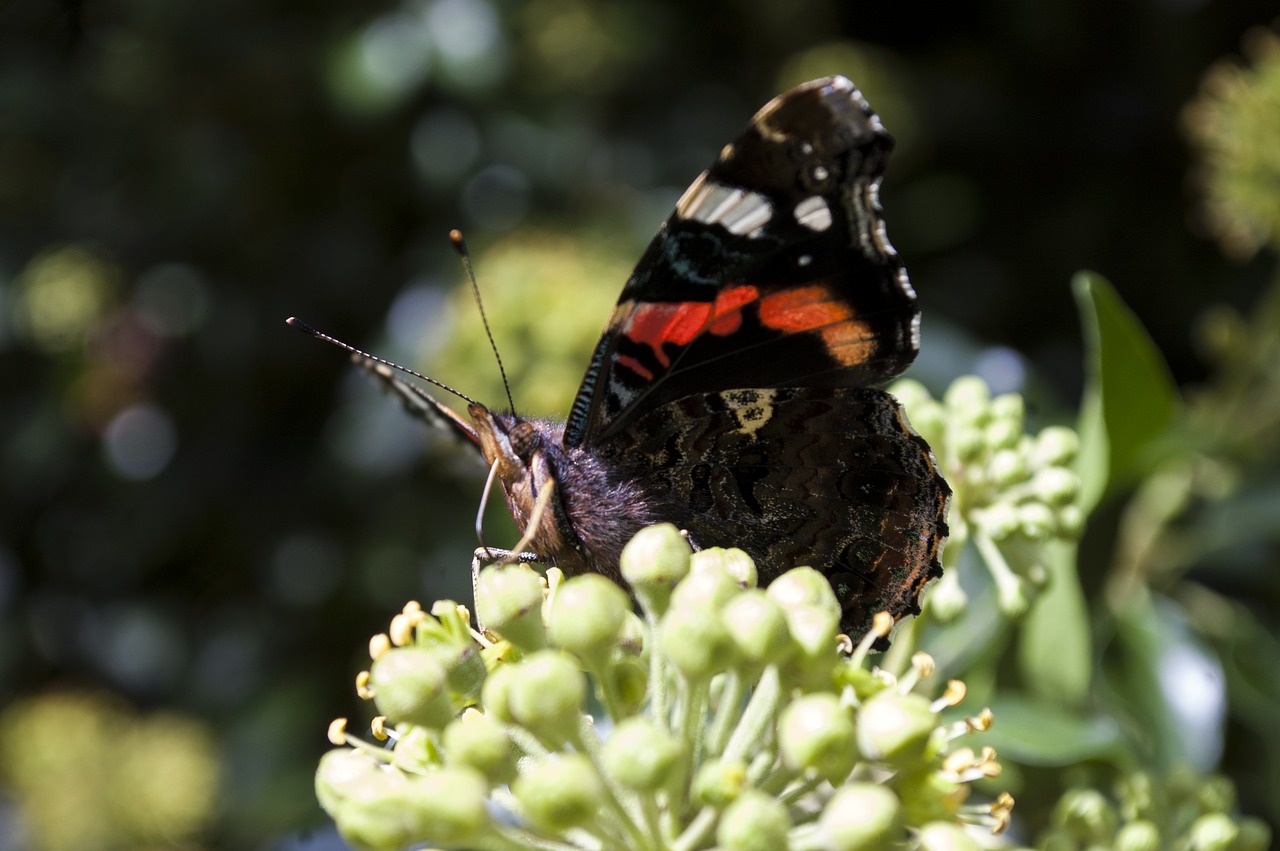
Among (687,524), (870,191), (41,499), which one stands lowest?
(687,524)

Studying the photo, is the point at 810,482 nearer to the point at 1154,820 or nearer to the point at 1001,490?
the point at 1001,490

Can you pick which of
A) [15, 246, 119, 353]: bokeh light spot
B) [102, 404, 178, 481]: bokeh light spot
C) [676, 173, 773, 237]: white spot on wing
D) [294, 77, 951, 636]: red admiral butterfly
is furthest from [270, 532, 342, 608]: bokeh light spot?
[676, 173, 773, 237]: white spot on wing

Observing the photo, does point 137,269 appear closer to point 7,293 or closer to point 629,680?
point 7,293

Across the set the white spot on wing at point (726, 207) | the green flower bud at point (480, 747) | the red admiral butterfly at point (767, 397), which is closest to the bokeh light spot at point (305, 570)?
the red admiral butterfly at point (767, 397)

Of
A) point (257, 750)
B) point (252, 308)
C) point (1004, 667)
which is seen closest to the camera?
point (1004, 667)

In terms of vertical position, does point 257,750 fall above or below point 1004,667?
above

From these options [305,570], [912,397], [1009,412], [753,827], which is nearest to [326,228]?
[305,570]

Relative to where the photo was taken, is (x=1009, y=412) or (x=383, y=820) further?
(x=1009, y=412)

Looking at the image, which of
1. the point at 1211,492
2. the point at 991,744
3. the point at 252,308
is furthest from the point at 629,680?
the point at 252,308
